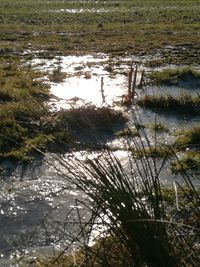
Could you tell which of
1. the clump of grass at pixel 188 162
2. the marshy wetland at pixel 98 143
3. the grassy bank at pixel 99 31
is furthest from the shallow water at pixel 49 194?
the grassy bank at pixel 99 31

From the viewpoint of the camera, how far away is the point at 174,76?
19.9 metres

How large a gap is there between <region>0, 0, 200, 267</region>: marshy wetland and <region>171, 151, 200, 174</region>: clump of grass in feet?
0.08

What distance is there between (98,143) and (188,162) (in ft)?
12.3

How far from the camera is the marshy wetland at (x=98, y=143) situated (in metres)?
4.39

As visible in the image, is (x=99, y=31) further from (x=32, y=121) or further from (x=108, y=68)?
(x=32, y=121)

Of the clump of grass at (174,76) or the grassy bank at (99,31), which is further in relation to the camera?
the grassy bank at (99,31)

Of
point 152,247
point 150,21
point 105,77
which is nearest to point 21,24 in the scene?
point 150,21

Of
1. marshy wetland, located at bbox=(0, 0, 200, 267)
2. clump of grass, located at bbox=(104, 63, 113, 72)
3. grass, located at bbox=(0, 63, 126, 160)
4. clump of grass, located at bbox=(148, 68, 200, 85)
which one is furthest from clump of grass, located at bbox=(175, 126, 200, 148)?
clump of grass, located at bbox=(104, 63, 113, 72)

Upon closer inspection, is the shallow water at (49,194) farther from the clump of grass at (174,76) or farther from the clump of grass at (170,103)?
the clump of grass at (174,76)

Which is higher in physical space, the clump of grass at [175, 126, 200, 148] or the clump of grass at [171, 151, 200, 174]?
the clump of grass at [175, 126, 200, 148]

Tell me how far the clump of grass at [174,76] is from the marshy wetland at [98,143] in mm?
44

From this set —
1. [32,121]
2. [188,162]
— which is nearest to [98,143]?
[188,162]

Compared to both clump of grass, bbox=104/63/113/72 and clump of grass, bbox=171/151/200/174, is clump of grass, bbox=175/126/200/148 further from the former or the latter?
clump of grass, bbox=104/63/113/72

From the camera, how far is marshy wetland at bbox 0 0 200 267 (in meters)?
4.39
